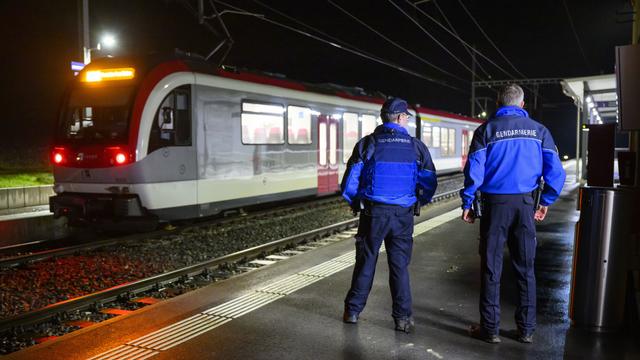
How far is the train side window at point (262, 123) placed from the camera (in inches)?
445

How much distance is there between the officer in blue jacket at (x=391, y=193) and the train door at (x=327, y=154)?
950 cm

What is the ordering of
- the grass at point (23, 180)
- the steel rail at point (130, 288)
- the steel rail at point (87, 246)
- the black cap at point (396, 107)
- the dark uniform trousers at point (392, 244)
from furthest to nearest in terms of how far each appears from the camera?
the grass at point (23, 180) < the steel rail at point (87, 246) < the steel rail at point (130, 288) < the black cap at point (396, 107) < the dark uniform trousers at point (392, 244)

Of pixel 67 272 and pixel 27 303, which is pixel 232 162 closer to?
pixel 67 272

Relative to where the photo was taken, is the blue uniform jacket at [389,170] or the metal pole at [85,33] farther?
the metal pole at [85,33]

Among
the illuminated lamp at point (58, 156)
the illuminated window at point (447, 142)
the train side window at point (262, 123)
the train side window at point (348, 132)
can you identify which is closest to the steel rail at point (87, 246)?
the illuminated lamp at point (58, 156)

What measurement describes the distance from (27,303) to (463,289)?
4.67 m

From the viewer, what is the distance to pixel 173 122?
9.62m

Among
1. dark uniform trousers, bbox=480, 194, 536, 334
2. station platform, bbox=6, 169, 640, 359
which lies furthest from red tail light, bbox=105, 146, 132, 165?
dark uniform trousers, bbox=480, 194, 536, 334

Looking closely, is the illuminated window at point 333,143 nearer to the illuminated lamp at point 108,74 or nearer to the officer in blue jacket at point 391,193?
the illuminated lamp at point 108,74

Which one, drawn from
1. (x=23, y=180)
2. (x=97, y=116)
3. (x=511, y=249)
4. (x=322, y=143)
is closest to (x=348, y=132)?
(x=322, y=143)

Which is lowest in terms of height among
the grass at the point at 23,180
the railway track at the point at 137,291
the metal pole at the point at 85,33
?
the railway track at the point at 137,291

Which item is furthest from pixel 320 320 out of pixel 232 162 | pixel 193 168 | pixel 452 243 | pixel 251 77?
pixel 251 77

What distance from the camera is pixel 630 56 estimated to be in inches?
188

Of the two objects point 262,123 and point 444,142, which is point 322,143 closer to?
point 262,123
